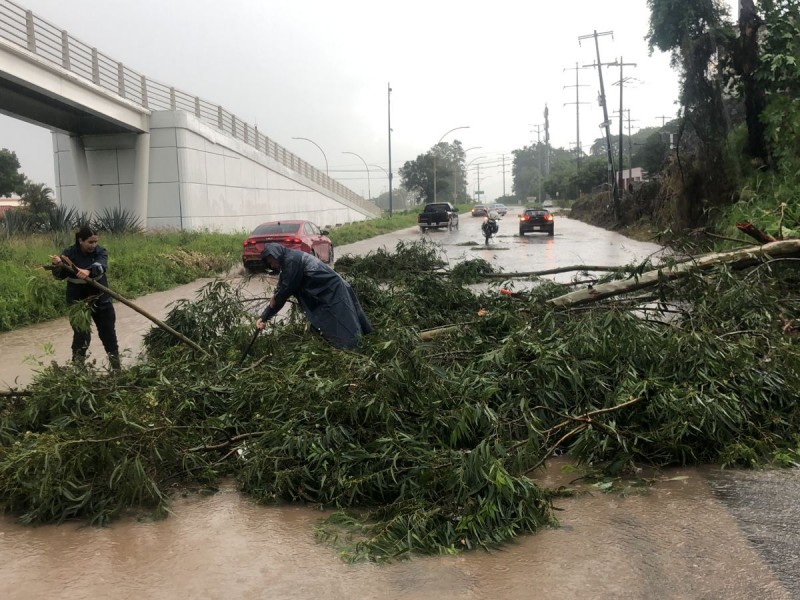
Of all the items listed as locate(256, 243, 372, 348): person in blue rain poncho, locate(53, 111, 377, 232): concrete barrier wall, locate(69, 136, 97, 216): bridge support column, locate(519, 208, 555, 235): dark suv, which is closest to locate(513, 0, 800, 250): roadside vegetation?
locate(519, 208, 555, 235): dark suv

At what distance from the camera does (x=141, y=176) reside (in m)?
27.0

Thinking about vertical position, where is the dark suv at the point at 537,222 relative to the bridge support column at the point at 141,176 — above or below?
below

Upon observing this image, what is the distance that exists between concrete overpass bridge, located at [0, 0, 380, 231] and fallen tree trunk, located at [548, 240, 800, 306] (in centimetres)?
A: 1691

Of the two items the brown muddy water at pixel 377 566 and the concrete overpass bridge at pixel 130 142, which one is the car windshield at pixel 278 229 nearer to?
the concrete overpass bridge at pixel 130 142

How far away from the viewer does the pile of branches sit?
4246 millimetres

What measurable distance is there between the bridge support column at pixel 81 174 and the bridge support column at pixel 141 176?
67.7 inches

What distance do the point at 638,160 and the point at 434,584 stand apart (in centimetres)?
7578

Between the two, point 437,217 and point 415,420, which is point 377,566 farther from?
point 437,217

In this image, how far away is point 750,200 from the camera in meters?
17.5

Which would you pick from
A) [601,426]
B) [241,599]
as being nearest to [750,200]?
[601,426]

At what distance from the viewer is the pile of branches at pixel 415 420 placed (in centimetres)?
425

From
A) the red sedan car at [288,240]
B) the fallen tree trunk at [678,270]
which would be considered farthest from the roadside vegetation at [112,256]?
the fallen tree trunk at [678,270]

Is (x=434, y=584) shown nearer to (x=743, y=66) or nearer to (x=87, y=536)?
(x=87, y=536)

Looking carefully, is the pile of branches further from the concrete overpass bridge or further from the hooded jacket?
the concrete overpass bridge
